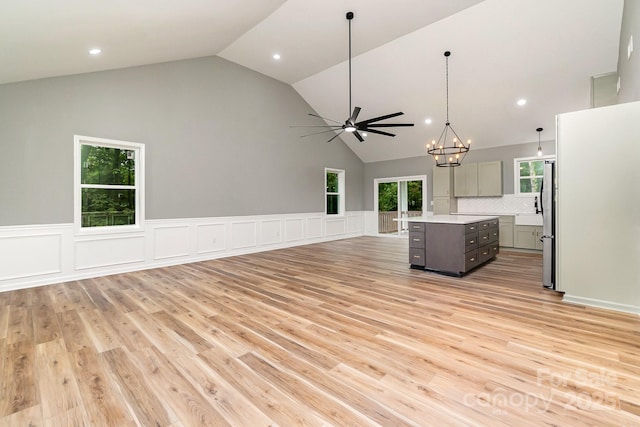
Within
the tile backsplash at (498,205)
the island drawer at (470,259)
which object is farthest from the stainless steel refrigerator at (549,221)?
the tile backsplash at (498,205)

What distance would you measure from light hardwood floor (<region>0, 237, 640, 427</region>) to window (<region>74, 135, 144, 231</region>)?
4.43ft

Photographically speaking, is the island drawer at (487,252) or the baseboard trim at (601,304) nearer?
the baseboard trim at (601,304)

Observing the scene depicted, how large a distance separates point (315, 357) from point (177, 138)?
16.4 feet

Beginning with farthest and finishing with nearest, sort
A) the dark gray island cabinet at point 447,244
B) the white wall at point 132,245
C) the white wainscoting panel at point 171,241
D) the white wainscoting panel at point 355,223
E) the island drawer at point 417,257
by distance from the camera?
the white wainscoting panel at point 355,223 < the white wainscoting panel at point 171,241 < the island drawer at point 417,257 < the dark gray island cabinet at point 447,244 < the white wall at point 132,245

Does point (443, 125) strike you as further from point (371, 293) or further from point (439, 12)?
point (371, 293)

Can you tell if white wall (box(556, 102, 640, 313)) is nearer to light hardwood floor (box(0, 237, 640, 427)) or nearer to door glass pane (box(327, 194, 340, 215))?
light hardwood floor (box(0, 237, 640, 427))

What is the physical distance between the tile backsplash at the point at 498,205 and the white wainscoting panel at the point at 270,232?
16.9ft

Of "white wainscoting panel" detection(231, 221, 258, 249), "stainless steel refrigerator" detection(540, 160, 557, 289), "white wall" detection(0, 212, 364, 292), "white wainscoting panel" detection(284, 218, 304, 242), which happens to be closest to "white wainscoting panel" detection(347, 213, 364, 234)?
"white wall" detection(0, 212, 364, 292)

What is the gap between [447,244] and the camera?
455 centimetres

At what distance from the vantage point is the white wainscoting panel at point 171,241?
17.4 ft

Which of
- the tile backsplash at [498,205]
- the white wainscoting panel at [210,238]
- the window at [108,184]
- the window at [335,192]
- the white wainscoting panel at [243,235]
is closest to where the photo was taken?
the window at [108,184]

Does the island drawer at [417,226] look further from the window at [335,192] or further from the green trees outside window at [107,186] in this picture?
the green trees outside window at [107,186]

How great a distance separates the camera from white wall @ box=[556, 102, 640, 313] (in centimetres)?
285

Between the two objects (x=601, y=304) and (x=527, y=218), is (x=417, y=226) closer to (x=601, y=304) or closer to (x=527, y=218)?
(x=601, y=304)
